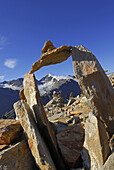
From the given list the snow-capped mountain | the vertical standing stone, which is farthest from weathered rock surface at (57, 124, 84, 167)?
the snow-capped mountain

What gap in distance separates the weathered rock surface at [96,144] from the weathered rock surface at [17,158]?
1.85m

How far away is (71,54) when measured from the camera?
16.7ft

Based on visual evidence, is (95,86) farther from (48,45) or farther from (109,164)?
(48,45)

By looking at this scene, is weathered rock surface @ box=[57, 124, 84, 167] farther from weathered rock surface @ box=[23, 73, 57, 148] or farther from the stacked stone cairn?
weathered rock surface @ box=[23, 73, 57, 148]

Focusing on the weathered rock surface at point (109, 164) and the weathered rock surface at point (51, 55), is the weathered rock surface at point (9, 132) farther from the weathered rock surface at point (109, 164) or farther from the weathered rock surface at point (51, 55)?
the weathered rock surface at point (109, 164)

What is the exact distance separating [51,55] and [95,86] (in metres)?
2.20

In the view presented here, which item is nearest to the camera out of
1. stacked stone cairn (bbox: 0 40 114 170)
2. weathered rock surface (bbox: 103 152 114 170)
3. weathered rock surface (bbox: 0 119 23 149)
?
weathered rock surface (bbox: 103 152 114 170)

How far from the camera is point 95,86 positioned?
4457 mm

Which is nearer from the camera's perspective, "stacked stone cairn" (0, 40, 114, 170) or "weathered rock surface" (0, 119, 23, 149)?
"stacked stone cairn" (0, 40, 114, 170)

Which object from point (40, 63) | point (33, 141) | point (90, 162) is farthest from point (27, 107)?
point (90, 162)

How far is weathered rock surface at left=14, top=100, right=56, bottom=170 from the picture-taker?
348 cm

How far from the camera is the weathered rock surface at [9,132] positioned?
4.02 meters

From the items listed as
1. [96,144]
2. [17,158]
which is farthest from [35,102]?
[96,144]

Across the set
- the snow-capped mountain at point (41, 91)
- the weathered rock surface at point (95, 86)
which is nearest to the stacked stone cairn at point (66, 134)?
the weathered rock surface at point (95, 86)
